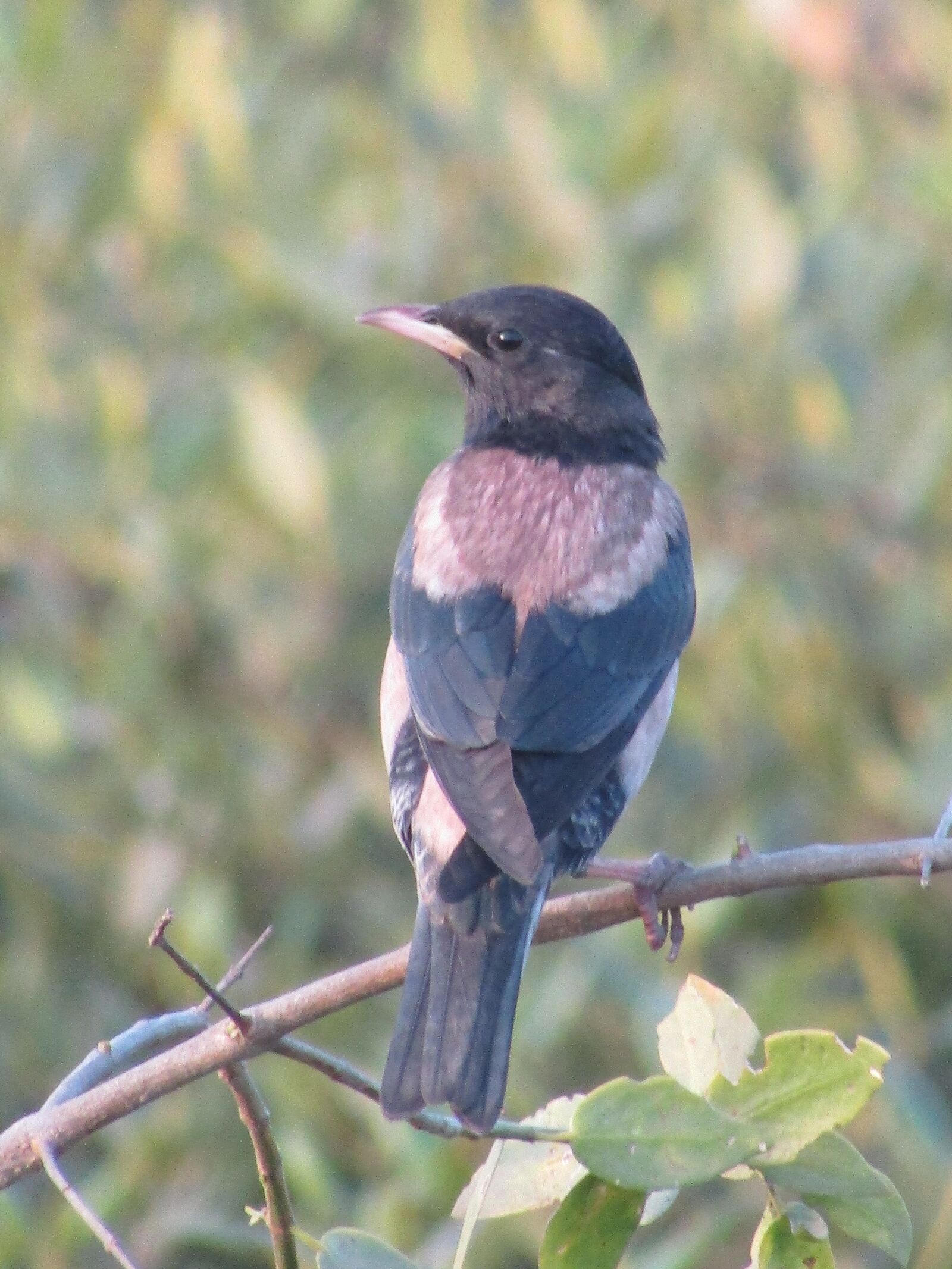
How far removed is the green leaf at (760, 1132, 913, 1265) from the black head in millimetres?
2478

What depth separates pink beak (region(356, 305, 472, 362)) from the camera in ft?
16.0

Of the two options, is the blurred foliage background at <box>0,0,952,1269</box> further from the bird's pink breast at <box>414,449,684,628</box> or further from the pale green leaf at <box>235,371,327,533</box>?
the bird's pink breast at <box>414,449,684,628</box>

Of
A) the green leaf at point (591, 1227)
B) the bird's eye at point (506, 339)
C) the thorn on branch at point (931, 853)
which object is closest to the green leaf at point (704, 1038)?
the green leaf at point (591, 1227)

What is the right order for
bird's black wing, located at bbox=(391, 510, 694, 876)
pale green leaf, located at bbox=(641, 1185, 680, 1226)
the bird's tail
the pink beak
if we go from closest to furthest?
1. pale green leaf, located at bbox=(641, 1185, 680, 1226)
2. the bird's tail
3. bird's black wing, located at bbox=(391, 510, 694, 876)
4. the pink beak

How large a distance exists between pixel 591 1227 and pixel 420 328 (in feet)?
8.95

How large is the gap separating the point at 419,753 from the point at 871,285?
9.61 ft

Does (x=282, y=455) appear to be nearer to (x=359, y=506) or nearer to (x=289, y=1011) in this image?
(x=359, y=506)

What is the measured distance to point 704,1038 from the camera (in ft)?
9.37

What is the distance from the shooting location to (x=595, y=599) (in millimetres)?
4258

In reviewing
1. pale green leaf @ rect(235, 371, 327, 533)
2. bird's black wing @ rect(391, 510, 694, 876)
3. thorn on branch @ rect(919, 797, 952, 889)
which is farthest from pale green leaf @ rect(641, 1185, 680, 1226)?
pale green leaf @ rect(235, 371, 327, 533)

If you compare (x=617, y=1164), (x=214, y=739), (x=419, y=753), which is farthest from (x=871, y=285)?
(x=617, y=1164)

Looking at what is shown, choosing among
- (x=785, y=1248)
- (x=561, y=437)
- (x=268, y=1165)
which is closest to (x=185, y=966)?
(x=268, y=1165)

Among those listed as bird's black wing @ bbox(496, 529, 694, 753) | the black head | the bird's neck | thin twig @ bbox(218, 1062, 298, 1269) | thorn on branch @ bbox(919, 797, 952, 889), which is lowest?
thin twig @ bbox(218, 1062, 298, 1269)

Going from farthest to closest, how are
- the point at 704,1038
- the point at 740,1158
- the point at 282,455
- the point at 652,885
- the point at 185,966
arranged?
1. the point at 282,455
2. the point at 652,885
3. the point at 704,1038
4. the point at 185,966
5. the point at 740,1158
